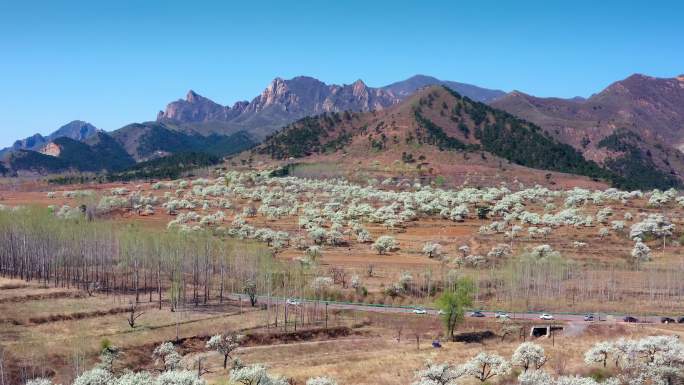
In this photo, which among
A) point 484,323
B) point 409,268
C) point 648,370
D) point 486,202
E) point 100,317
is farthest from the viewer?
point 486,202

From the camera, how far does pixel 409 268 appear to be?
10475 centimetres

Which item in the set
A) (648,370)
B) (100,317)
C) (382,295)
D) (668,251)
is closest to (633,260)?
(668,251)

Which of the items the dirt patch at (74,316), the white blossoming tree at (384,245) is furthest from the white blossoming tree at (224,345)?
the white blossoming tree at (384,245)

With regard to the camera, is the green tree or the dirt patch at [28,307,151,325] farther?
the green tree

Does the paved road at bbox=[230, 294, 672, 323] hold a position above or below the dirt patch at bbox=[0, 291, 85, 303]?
below

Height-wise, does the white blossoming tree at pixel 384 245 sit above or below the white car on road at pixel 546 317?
above

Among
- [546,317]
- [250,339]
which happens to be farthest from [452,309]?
[250,339]

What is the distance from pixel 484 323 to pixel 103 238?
61.6m

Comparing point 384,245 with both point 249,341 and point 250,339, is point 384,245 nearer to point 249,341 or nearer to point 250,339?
point 250,339

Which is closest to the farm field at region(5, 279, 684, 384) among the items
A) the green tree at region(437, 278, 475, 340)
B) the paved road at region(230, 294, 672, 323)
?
the green tree at region(437, 278, 475, 340)

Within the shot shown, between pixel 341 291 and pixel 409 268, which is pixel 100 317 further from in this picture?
pixel 409 268

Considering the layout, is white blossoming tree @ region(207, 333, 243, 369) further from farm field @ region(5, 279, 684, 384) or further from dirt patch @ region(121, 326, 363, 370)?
dirt patch @ region(121, 326, 363, 370)

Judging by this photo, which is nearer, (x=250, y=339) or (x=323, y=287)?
(x=250, y=339)

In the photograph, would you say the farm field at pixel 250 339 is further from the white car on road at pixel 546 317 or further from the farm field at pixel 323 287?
the white car on road at pixel 546 317
